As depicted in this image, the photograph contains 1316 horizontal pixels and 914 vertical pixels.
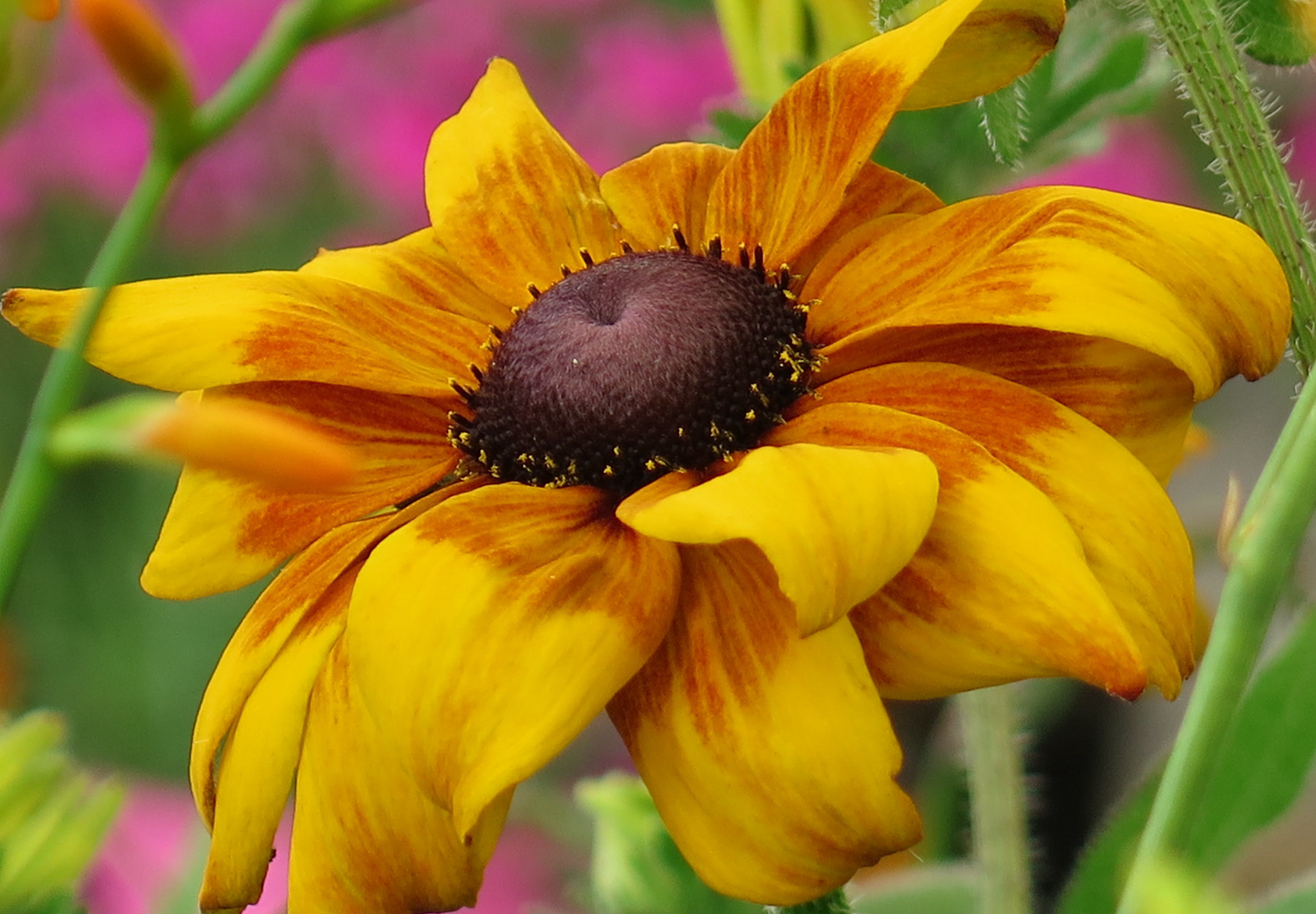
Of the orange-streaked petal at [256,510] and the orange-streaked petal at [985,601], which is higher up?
the orange-streaked petal at [985,601]

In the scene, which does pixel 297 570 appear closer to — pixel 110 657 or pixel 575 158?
pixel 575 158

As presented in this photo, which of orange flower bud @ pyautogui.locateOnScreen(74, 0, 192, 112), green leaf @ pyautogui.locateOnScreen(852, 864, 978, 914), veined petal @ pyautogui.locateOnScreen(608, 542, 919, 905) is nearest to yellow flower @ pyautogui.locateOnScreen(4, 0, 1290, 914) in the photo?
veined petal @ pyautogui.locateOnScreen(608, 542, 919, 905)

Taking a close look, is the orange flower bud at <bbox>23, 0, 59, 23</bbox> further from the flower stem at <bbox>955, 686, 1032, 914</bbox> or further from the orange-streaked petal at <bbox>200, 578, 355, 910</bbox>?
the flower stem at <bbox>955, 686, 1032, 914</bbox>

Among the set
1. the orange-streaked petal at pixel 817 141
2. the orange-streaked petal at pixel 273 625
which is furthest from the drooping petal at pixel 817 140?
the orange-streaked petal at pixel 273 625

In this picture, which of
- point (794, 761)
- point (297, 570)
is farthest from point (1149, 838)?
point (297, 570)

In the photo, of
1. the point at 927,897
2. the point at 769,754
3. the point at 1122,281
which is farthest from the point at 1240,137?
the point at 927,897

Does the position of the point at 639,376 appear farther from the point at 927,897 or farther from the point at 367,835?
the point at 927,897

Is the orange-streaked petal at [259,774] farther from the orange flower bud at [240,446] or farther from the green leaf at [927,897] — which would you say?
the green leaf at [927,897]
